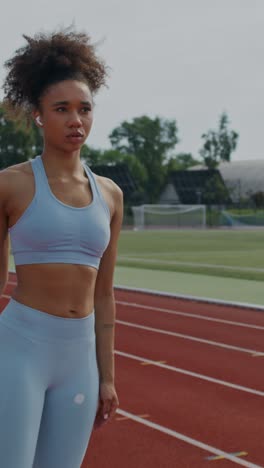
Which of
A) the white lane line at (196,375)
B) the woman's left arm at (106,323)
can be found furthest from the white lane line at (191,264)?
the woman's left arm at (106,323)

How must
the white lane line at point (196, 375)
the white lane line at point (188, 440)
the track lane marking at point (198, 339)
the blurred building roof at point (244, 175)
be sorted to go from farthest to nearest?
1. the blurred building roof at point (244, 175)
2. the track lane marking at point (198, 339)
3. the white lane line at point (196, 375)
4. the white lane line at point (188, 440)

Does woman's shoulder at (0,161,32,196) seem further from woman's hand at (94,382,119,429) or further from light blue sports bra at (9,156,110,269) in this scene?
woman's hand at (94,382,119,429)

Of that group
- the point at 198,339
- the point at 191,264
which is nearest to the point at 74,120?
the point at 198,339

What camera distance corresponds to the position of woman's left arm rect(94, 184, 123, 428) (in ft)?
9.26

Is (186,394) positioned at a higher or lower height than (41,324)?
lower

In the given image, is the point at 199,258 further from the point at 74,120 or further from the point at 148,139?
the point at 148,139

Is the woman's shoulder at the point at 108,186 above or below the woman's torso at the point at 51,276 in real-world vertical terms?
above

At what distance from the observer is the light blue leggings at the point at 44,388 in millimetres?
2512

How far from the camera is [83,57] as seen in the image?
2.83 m

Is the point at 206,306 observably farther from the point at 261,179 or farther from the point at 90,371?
the point at 261,179

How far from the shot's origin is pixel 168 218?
193 ft

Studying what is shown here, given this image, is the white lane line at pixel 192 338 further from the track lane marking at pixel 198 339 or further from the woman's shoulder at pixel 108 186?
the woman's shoulder at pixel 108 186

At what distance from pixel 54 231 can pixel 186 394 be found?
5.10 meters

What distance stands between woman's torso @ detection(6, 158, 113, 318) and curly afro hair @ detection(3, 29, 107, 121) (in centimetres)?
29
